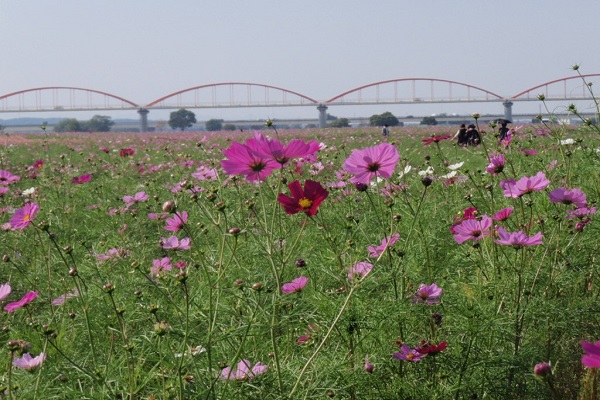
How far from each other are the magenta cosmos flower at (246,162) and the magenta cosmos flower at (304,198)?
5 cm

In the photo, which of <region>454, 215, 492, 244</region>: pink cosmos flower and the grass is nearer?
the grass

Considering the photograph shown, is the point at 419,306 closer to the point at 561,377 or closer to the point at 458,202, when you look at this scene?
the point at 561,377

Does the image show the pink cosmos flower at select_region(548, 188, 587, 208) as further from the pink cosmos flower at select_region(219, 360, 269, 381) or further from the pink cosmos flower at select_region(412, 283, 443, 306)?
the pink cosmos flower at select_region(219, 360, 269, 381)

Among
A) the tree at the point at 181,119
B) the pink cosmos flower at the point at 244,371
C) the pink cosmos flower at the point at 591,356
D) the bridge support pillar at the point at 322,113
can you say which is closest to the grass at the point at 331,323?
the pink cosmos flower at the point at 244,371

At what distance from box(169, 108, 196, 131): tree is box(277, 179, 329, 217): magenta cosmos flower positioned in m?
65.9

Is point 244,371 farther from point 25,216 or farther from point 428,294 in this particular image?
point 25,216

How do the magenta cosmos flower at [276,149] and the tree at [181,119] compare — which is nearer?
the magenta cosmos flower at [276,149]

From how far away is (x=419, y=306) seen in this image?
127 cm

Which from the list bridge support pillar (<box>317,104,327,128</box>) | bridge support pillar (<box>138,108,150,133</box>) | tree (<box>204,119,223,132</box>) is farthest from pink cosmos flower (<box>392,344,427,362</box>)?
tree (<box>204,119,223,132</box>)

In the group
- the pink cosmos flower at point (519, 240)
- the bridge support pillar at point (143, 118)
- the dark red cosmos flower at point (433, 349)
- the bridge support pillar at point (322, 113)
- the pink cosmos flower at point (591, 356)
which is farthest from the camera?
the bridge support pillar at point (143, 118)

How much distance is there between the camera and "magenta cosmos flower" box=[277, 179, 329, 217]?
103 cm

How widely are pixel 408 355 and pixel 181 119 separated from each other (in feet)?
222

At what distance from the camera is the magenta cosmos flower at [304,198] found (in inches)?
40.4

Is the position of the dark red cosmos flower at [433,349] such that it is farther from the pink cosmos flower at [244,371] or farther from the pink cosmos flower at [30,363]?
the pink cosmos flower at [30,363]
